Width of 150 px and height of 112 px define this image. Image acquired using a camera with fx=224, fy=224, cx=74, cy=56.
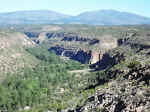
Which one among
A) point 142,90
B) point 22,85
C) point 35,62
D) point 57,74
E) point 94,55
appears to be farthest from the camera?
point 94,55

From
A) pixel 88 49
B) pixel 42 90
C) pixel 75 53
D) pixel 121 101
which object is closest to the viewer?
pixel 121 101

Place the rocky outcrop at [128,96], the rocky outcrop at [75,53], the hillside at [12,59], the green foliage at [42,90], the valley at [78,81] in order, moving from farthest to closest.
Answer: the rocky outcrop at [75,53]
the hillside at [12,59]
the green foliage at [42,90]
the valley at [78,81]
the rocky outcrop at [128,96]

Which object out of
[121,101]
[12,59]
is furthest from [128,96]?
[12,59]

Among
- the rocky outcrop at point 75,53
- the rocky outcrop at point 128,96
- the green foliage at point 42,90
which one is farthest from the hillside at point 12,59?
the rocky outcrop at point 128,96

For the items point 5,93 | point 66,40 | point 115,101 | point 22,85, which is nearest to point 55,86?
point 22,85

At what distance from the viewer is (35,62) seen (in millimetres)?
113688

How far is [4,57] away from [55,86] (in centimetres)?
3832

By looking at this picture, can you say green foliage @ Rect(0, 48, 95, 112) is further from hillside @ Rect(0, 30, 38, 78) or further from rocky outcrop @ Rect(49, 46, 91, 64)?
rocky outcrop @ Rect(49, 46, 91, 64)

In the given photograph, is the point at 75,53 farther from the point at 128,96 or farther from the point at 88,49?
the point at 128,96

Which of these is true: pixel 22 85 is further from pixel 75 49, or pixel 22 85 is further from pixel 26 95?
pixel 75 49

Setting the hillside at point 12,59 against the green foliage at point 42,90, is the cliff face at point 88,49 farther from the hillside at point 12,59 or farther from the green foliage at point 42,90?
A: the hillside at point 12,59

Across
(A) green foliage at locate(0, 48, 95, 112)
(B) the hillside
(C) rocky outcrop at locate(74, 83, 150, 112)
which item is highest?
(C) rocky outcrop at locate(74, 83, 150, 112)

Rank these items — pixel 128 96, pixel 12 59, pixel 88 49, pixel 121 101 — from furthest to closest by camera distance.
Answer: pixel 88 49, pixel 12 59, pixel 128 96, pixel 121 101

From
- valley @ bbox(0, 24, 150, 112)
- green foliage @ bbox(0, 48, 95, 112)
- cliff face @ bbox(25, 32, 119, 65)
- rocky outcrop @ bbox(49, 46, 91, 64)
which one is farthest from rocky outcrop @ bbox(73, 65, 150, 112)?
rocky outcrop @ bbox(49, 46, 91, 64)
